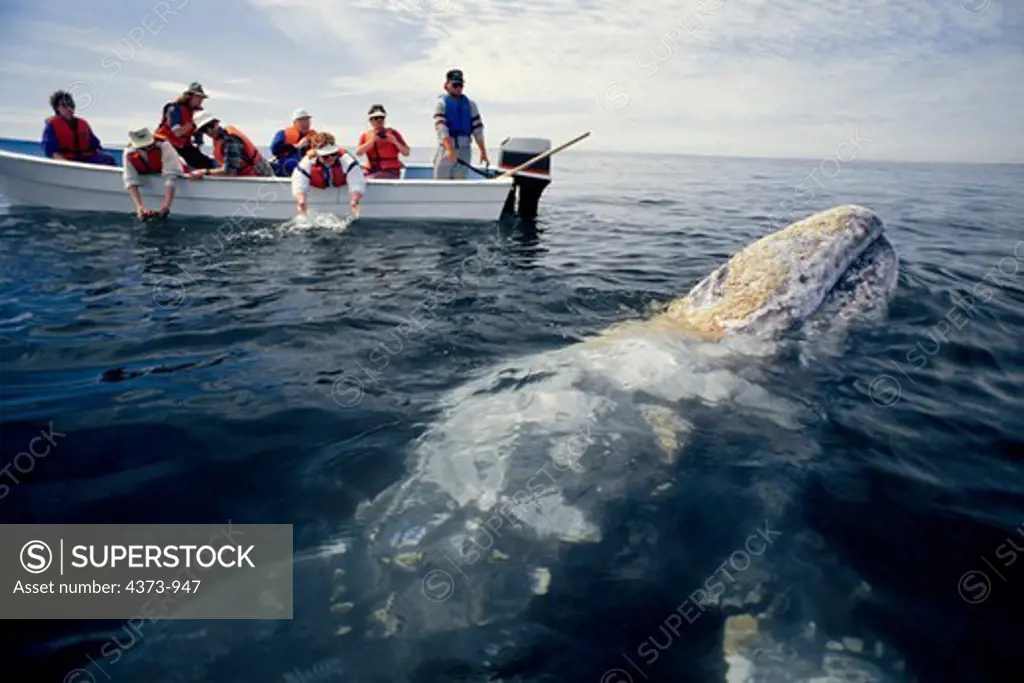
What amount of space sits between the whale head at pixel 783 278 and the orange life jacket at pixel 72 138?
697 inches

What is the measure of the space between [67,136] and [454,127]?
35.5 feet

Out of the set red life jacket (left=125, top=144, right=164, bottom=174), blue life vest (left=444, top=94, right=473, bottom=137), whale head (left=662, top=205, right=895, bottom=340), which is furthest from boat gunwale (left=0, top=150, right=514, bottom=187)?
whale head (left=662, top=205, right=895, bottom=340)

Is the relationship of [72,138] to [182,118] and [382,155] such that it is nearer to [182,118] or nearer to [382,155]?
[182,118]

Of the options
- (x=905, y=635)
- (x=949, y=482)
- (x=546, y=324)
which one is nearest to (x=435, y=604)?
(x=905, y=635)

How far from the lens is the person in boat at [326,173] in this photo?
14.6 metres

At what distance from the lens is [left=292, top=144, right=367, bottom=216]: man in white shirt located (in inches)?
585

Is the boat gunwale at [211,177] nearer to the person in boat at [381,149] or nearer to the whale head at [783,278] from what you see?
the person in boat at [381,149]

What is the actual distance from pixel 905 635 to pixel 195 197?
17.4 m

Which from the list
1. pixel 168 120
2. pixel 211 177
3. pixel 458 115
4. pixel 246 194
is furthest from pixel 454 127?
pixel 168 120

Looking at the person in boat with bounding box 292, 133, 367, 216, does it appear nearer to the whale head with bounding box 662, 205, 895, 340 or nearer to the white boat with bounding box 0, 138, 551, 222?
the white boat with bounding box 0, 138, 551, 222

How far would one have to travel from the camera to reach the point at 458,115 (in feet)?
55.4

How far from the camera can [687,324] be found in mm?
7039

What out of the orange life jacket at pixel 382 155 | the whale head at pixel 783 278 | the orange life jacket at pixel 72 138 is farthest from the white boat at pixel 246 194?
the whale head at pixel 783 278

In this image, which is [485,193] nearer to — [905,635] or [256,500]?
[256,500]
